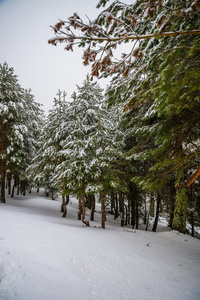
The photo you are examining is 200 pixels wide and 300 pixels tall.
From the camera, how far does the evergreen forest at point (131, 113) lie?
3067 millimetres

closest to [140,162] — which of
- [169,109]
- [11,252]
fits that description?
[169,109]

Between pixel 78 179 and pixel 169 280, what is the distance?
6.15 meters

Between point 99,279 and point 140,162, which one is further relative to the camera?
point 140,162

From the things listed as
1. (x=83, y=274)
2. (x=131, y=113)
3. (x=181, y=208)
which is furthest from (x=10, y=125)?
(x=181, y=208)

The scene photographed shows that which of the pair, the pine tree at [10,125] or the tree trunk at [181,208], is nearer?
the tree trunk at [181,208]

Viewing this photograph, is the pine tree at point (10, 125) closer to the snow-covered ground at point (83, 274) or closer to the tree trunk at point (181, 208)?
the snow-covered ground at point (83, 274)

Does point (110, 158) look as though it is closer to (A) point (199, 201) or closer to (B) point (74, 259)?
(B) point (74, 259)

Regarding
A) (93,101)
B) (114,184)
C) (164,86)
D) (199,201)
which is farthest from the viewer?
(93,101)

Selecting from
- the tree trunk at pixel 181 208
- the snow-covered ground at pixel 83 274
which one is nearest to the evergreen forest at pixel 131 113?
the tree trunk at pixel 181 208

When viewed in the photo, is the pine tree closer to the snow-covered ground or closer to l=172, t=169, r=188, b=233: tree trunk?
the snow-covered ground

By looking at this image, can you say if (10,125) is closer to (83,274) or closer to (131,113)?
(131,113)

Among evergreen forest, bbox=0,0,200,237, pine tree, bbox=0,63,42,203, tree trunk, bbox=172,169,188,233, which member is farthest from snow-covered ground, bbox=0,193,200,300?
pine tree, bbox=0,63,42,203

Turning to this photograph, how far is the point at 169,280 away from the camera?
4.20m

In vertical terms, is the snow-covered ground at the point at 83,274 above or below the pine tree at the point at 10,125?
below
